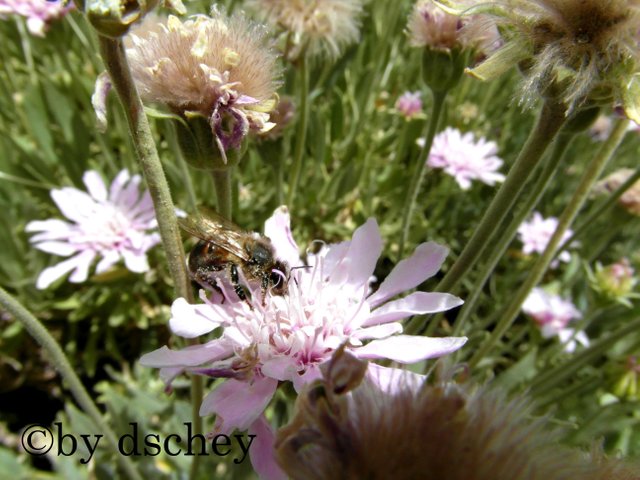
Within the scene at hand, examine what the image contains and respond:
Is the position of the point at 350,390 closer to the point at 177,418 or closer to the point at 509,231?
the point at 509,231

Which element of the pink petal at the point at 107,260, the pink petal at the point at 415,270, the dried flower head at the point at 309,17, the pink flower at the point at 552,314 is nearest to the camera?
the pink petal at the point at 415,270

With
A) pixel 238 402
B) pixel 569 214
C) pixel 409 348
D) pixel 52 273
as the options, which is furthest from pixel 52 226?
pixel 569 214

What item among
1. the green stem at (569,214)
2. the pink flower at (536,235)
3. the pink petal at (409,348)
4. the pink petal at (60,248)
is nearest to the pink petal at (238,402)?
the pink petal at (409,348)

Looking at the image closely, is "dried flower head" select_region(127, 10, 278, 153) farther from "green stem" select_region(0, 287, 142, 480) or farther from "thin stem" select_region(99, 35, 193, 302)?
"green stem" select_region(0, 287, 142, 480)

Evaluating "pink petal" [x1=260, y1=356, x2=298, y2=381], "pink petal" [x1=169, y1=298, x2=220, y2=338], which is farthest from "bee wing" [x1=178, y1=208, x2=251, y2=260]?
"pink petal" [x1=260, y1=356, x2=298, y2=381]

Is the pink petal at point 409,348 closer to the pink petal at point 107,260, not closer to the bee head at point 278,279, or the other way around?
the bee head at point 278,279

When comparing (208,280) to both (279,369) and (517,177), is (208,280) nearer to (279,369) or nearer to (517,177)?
(279,369)

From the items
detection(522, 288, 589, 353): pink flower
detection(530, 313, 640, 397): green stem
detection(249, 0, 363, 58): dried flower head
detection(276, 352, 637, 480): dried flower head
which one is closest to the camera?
detection(276, 352, 637, 480): dried flower head
